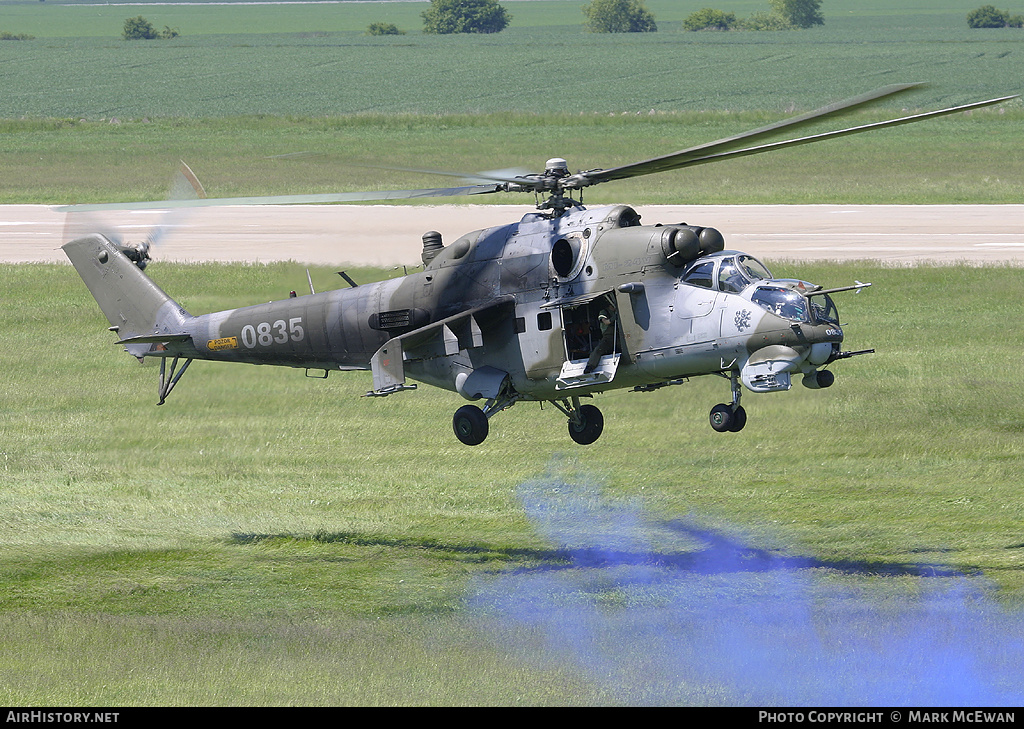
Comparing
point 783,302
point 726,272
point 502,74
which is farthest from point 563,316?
point 502,74

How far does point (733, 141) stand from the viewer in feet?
67.0

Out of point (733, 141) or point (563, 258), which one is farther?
point (563, 258)

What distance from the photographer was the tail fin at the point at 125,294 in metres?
29.4

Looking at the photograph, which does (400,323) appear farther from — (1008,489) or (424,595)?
(1008,489)

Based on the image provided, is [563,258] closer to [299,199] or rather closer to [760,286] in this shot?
[760,286]

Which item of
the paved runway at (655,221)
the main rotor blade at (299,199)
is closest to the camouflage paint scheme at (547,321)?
the main rotor blade at (299,199)

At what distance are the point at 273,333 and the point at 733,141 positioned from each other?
10962 millimetres

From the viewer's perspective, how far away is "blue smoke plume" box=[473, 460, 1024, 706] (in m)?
24.0

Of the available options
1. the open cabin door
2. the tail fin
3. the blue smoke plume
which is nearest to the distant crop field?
the blue smoke plume

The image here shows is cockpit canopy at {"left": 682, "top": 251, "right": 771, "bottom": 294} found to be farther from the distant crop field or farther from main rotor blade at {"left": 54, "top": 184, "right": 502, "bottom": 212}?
the distant crop field

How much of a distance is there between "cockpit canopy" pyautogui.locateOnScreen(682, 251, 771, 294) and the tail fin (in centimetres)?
1187

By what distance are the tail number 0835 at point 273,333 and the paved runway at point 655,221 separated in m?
22.8

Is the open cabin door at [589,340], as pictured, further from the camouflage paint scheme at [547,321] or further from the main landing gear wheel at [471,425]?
the main landing gear wheel at [471,425]

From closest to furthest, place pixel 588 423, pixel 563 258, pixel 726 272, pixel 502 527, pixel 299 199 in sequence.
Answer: pixel 726 272 < pixel 299 199 < pixel 563 258 < pixel 588 423 < pixel 502 527
